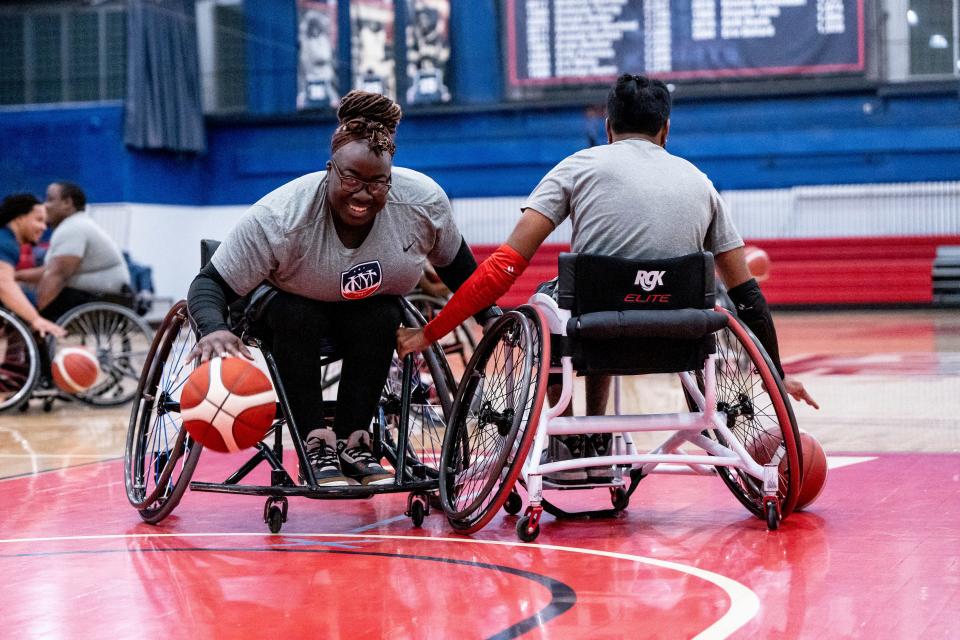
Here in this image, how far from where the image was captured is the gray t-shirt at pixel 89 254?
6.89m

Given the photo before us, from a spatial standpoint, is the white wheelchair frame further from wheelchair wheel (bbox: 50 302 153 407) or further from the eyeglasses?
wheelchair wheel (bbox: 50 302 153 407)

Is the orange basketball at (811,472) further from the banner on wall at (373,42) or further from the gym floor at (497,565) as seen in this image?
the banner on wall at (373,42)

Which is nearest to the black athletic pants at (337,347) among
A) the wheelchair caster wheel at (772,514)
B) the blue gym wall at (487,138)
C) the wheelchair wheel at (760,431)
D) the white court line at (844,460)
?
the wheelchair wheel at (760,431)

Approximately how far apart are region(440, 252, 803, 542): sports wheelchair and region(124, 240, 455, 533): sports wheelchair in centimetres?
12

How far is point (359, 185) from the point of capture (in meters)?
3.23

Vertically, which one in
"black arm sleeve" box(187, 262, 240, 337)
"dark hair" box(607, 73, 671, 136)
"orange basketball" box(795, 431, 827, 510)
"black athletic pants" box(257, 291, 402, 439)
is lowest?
"orange basketball" box(795, 431, 827, 510)

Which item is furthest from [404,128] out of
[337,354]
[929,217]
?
[337,354]

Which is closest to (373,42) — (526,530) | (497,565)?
(526,530)

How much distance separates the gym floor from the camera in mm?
2359

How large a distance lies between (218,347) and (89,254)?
4.18m

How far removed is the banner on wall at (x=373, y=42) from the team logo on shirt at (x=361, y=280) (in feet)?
39.0

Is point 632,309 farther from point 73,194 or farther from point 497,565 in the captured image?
point 73,194

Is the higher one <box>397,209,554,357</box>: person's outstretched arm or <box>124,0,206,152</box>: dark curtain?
<box>124,0,206,152</box>: dark curtain

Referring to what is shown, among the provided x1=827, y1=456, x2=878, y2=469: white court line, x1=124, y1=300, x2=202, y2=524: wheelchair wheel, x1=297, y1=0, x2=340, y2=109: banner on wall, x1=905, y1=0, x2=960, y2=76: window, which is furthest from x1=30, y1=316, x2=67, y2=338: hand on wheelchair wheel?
x1=905, y1=0, x2=960, y2=76: window
